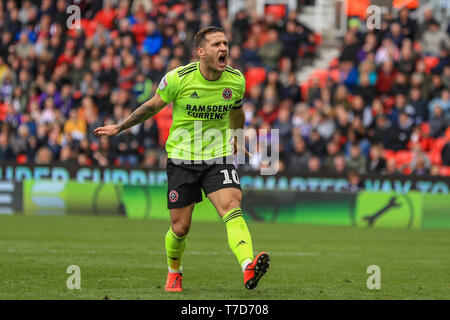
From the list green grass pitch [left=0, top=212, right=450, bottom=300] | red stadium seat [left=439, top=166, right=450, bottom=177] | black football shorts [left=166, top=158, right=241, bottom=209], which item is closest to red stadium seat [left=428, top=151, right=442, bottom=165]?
red stadium seat [left=439, top=166, right=450, bottom=177]

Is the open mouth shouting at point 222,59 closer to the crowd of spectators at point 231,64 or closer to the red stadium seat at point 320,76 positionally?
the crowd of spectators at point 231,64

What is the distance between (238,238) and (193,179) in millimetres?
831

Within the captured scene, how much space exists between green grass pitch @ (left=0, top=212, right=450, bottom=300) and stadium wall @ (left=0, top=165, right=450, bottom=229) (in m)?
0.87

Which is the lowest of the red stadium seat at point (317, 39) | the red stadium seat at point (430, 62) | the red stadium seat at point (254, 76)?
the red stadium seat at point (254, 76)

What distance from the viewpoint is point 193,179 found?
349 inches

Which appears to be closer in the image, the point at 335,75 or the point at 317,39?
the point at 335,75

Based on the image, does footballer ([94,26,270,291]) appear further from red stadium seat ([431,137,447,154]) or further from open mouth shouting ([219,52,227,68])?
red stadium seat ([431,137,447,154])

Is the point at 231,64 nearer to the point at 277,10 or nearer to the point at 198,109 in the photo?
the point at 277,10

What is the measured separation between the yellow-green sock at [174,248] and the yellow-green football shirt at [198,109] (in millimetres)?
807

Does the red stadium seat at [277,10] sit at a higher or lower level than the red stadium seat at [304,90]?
higher

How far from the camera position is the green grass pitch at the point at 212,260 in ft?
29.4

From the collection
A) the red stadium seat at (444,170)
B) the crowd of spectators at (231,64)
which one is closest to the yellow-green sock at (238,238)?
the crowd of spectators at (231,64)

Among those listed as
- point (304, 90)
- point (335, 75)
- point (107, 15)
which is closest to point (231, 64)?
point (304, 90)

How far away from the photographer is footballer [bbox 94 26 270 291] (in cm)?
877
